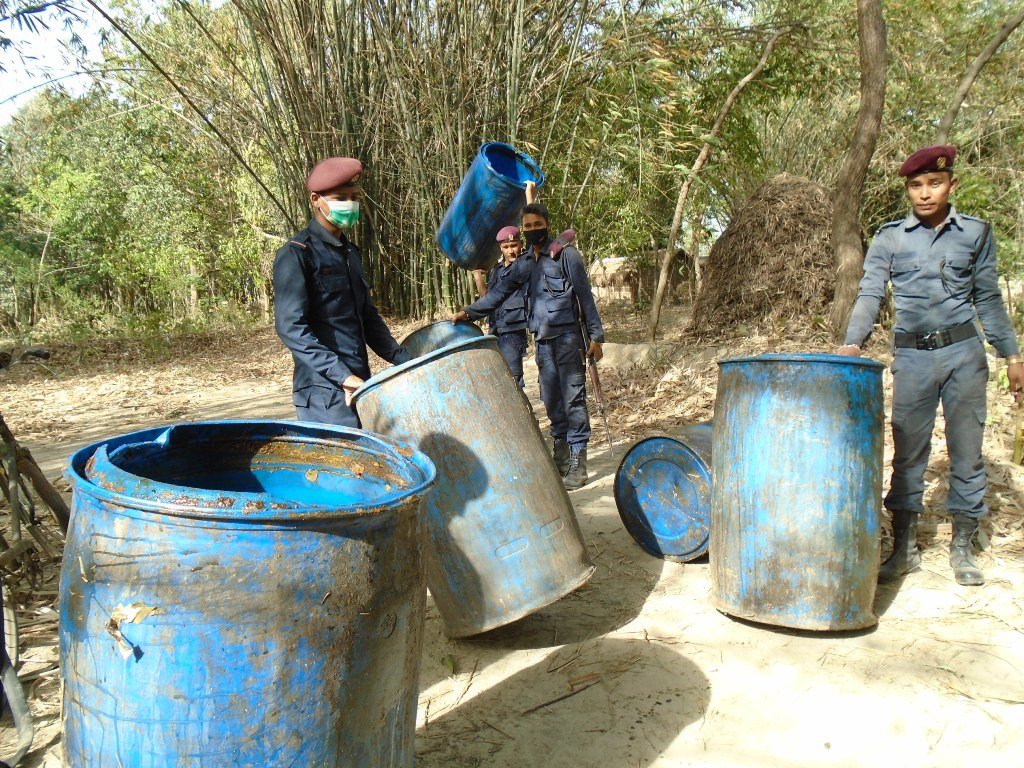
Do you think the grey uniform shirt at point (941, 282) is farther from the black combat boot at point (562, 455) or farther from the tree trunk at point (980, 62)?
the tree trunk at point (980, 62)

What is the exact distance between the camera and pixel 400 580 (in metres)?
1.46

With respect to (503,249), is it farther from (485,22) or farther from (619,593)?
(485,22)

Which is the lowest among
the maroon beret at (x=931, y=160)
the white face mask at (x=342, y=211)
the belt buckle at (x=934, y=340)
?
the belt buckle at (x=934, y=340)

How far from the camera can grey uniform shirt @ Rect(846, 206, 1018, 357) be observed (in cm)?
307

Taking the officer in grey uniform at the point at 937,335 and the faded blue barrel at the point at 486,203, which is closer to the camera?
the officer in grey uniform at the point at 937,335

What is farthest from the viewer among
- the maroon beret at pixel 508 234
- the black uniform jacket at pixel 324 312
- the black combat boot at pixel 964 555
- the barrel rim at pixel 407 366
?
the maroon beret at pixel 508 234

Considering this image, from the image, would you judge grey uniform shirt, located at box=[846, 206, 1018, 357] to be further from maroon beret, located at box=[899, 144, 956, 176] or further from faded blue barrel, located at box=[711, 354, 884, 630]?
faded blue barrel, located at box=[711, 354, 884, 630]

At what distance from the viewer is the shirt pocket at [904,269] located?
10.3 ft

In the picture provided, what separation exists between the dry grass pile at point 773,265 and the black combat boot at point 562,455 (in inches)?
125

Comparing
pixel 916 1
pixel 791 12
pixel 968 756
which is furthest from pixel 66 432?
→ pixel 916 1

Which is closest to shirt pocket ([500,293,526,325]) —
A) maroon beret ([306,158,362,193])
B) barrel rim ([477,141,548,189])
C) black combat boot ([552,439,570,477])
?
barrel rim ([477,141,548,189])

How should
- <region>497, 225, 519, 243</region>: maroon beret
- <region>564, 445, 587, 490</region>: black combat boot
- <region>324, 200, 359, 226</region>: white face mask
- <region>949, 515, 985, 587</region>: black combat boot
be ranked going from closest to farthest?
<region>324, 200, 359, 226</region>: white face mask, <region>949, 515, 985, 587</region>: black combat boot, <region>564, 445, 587, 490</region>: black combat boot, <region>497, 225, 519, 243</region>: maroon beret

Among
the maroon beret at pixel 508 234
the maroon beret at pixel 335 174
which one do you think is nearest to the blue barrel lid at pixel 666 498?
the maroon beret at pixel 335 174

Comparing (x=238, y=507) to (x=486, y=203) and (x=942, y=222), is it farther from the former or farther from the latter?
(x=486, y=203)
